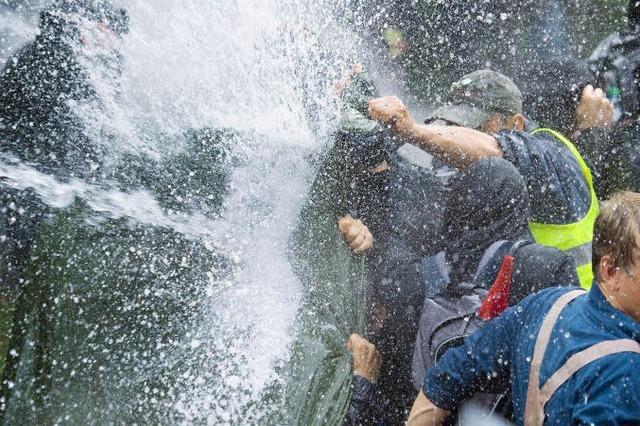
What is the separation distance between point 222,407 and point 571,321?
1.39m

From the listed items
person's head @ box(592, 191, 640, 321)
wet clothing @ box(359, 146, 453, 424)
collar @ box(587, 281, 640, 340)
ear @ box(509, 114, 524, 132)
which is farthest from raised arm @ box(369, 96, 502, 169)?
collar @ box(587, 281, 640, 340)

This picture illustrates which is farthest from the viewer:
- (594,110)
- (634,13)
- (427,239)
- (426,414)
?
(634,13)

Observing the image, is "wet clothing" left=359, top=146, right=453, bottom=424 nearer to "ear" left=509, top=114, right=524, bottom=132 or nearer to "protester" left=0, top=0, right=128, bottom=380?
"ear" left=509, top=114, right=524, bottom=132

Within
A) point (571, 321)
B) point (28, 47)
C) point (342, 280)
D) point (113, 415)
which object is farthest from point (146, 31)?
point (571, 321)

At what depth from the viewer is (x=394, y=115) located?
208 centimetres

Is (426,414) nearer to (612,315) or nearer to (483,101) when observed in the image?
(612,315)

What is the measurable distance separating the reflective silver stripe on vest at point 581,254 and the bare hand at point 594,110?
1.09 meters

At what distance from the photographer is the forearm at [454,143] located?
2.02 meters

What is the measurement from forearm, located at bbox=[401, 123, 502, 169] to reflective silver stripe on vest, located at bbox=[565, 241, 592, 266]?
487 millimetres

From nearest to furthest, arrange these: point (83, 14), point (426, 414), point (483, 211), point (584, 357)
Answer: point (584, 357) → point (426, 414) → point (483, 211) → point (83, 14)

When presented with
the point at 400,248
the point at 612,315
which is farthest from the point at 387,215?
the point at 612,315

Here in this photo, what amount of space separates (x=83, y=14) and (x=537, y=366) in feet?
10.4

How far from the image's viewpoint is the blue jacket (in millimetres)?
981

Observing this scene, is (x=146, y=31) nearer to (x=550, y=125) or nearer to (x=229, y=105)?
(x=229, y=105)
